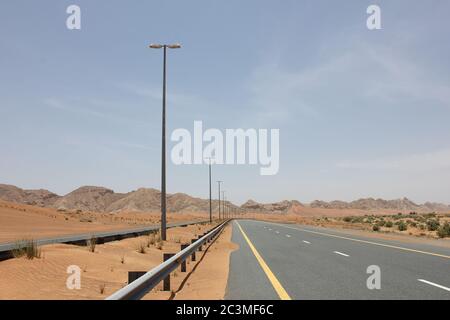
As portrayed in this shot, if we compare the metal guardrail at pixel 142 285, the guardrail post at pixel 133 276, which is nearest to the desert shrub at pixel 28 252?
the metal guardrail at pixel 142 285

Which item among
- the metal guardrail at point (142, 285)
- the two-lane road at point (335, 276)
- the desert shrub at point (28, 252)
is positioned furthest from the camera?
the desert shrub at point (28, 252)

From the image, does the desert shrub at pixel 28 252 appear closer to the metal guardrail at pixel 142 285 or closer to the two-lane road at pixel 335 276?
the metal guardrail at pixel 142 285

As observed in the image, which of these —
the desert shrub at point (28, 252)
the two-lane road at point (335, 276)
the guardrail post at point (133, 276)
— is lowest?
the two-lane road at point (335, 276)

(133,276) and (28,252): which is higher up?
(133,276)

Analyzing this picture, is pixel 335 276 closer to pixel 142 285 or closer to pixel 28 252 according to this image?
pixel 142 285

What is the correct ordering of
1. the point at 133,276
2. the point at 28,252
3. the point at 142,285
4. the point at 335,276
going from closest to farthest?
the point at 142,285 < the point at 133,276 < the point at 335,276 < the point at 28,252

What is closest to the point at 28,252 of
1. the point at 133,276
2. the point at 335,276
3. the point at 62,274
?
the point at 62,274

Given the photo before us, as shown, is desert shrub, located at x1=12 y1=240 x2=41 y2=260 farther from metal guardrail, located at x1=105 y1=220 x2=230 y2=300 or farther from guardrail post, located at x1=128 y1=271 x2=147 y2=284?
guardrail post, located at x1=128 y1=271 x2=147 y2=284

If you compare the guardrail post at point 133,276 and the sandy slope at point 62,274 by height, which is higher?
the guardrail post at point 133,276

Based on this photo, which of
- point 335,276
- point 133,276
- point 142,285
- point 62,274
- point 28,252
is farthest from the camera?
point 28,252

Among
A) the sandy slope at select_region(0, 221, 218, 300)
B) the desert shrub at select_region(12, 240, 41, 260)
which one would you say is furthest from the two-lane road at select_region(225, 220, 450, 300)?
the desert shrub at select_region(12, 240, 41, 260)

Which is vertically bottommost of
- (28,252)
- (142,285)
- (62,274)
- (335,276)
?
(335,276)

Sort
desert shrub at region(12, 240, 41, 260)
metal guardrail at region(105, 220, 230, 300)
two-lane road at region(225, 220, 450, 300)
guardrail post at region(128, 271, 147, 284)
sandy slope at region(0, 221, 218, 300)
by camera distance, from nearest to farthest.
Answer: metal guardrail at region(105, 220, 230, 300)
guardrail post at region(128, 271, 147, 284)
sandy slope at region(0, 221, 218, 300)
two-lane road at region(225, 220, 450, 300)
desert shrub at region(12, 240, 41, 260)
